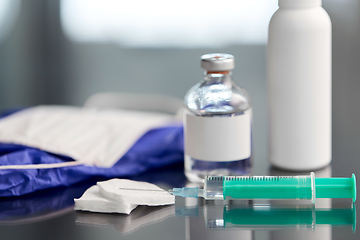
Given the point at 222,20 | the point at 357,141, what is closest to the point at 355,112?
the point at 357,141

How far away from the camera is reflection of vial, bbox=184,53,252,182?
2.16 feet

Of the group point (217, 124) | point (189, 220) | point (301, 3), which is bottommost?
point (189, 220)

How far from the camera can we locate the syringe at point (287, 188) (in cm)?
60

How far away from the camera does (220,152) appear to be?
2.17ft

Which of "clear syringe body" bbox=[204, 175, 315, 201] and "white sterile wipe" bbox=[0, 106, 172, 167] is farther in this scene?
"white sterile wipe" bbox=[0, 106, 172, 167]

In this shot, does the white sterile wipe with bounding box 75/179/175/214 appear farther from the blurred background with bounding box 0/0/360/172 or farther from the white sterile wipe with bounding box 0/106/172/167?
the blurred background with bounding box 0/0/360/172

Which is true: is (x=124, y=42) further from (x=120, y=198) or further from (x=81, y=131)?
(x=120, y=198)

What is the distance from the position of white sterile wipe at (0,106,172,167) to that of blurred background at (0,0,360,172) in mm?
1053

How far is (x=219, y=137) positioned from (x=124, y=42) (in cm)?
209

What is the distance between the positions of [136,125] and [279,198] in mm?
421

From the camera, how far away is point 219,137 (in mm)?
659

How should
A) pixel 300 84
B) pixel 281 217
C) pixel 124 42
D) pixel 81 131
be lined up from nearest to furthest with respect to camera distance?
pixel 281 217, pixel 300 84, pixel 81 131, pixel 124 42

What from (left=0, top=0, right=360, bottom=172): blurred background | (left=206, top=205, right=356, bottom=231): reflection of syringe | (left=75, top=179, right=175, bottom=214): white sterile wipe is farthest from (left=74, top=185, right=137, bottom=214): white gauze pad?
(left=0, top=0, right=360, bottom=172): blurred background

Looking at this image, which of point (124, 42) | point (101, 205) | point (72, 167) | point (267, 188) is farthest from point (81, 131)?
point (124, 42)
